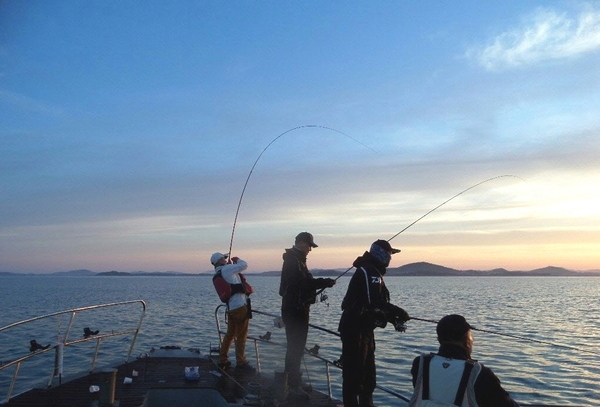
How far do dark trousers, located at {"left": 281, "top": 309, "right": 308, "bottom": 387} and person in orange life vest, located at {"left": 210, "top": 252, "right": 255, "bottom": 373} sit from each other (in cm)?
156

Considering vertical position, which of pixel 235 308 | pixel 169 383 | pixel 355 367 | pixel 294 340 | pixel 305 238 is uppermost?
pixel 305 238

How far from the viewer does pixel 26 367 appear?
56.2 feet

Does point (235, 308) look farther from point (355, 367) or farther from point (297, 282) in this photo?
point (355, 367)

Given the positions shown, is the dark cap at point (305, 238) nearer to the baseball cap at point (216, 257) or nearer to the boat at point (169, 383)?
the boat at point (169, 383)

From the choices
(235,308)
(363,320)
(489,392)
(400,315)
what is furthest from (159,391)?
(489,392)

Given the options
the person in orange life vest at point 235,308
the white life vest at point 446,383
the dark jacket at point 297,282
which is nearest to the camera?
the white life vest at point 446,383

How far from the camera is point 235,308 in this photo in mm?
9375

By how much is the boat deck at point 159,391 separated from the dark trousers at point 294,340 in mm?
346

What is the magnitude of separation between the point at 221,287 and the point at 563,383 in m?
10.6

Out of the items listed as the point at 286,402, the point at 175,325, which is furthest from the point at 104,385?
the point at 175,325

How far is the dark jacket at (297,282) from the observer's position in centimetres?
765

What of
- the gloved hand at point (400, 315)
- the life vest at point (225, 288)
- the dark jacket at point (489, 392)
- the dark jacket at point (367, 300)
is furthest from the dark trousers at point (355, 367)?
the life vest at point (225, 288)

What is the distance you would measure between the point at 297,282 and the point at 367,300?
66.6 inches

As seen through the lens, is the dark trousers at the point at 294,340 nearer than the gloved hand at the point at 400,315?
No
